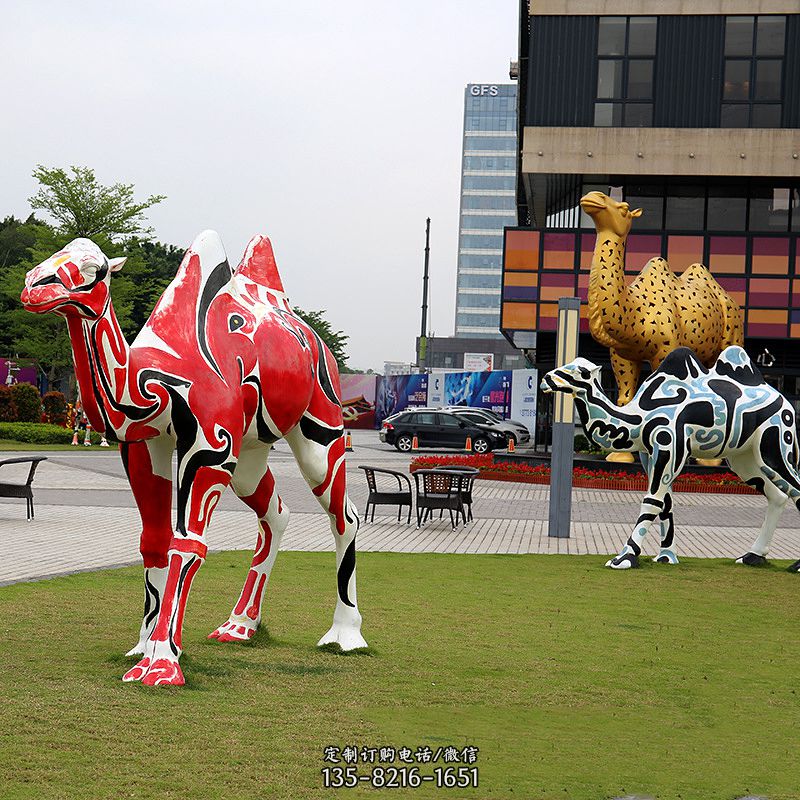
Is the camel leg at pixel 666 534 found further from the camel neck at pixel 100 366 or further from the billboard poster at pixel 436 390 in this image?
the billboard poster at pixel 436 390

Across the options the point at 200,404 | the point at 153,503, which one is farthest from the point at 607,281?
the point at 200,404

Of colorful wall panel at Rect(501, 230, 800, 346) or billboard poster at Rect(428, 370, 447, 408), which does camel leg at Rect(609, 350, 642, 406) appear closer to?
colorful wall panel at Rect(501, 230, 800, 346)

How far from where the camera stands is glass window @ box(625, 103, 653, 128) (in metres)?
33.2

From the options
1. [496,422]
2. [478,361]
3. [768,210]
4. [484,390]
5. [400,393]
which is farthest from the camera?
[478,361]

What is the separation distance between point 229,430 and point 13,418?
36869mm

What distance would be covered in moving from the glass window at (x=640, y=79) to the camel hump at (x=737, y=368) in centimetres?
2017

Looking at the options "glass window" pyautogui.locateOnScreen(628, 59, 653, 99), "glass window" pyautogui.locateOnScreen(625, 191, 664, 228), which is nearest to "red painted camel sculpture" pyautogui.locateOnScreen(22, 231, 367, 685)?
"glass window" pyautogui.locateOnScreen(628, 59, 653, 99)

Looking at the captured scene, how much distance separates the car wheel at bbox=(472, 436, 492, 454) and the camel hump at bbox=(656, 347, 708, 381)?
26.1m

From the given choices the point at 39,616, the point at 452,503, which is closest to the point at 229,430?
the point at 39,616

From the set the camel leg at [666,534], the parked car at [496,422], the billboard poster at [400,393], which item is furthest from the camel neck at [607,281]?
the billboard poster at [400,393]

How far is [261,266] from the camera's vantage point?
809 cm

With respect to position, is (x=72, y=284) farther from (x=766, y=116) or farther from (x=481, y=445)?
(x=481, y=445)

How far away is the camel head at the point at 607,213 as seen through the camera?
23.6 metres

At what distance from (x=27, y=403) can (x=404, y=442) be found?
13.2 m
